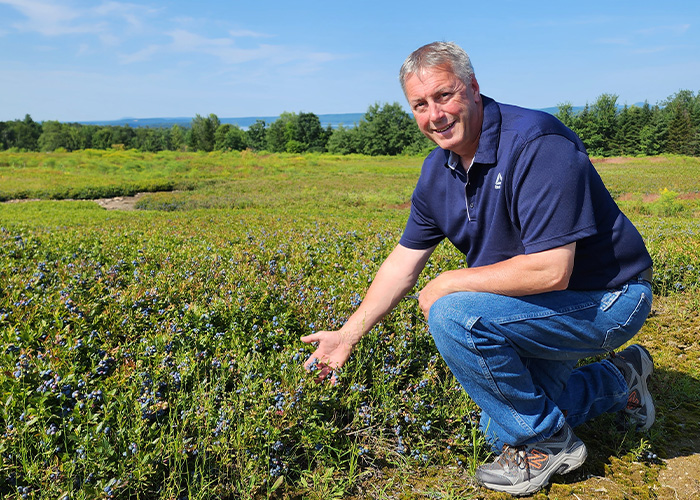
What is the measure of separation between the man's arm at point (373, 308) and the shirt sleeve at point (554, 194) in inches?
35.4

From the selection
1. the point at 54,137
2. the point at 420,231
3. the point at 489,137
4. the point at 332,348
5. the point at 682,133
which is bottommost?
the point at 332,348

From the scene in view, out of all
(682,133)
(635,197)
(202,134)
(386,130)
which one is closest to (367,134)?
(386,130)

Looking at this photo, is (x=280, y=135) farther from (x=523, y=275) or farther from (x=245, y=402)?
(x=523, y=275)

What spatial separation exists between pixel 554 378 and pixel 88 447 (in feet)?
8.23

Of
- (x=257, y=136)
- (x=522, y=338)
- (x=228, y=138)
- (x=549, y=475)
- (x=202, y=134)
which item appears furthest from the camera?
(x=257, y=136)

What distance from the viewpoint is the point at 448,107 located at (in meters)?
2.61

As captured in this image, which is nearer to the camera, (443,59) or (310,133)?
(443,59)

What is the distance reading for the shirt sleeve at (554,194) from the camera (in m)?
2.24

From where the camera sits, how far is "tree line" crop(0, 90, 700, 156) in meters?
62.8

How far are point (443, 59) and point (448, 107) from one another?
0.82 feet

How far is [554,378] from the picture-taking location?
2.80m

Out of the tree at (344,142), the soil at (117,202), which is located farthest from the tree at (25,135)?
the soil at (117,202)

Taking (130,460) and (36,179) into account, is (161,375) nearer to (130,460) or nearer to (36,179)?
(130,460)

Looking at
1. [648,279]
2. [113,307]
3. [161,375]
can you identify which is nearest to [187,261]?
[113,307]
